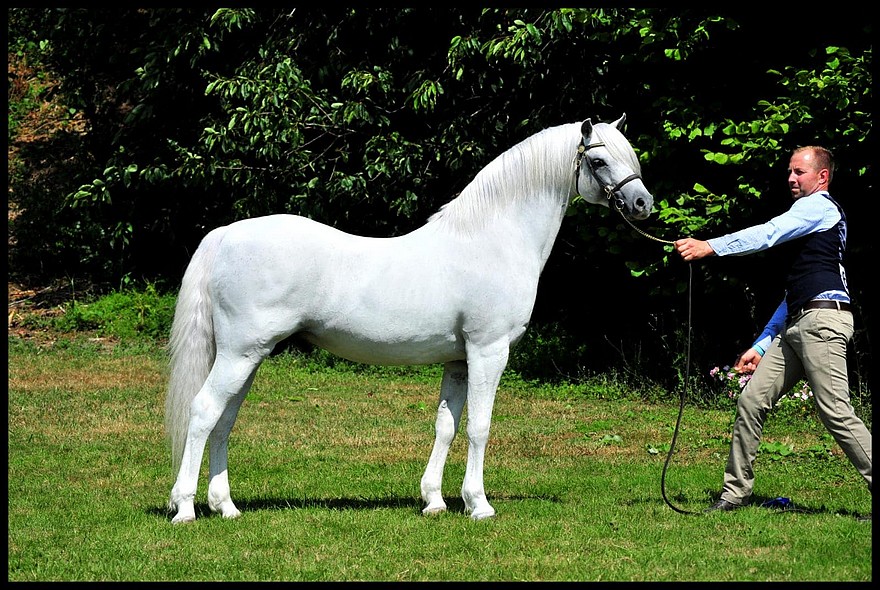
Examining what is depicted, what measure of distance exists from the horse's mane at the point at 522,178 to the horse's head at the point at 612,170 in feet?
0.15

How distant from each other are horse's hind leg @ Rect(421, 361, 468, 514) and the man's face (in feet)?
7.13

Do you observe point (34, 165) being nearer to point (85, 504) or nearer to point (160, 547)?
point (85, 504)

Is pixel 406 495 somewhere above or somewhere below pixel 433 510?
below

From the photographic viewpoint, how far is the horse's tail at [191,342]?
5793mm

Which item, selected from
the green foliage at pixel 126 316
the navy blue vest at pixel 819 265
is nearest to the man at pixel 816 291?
the navy blue vest at pixel 819 265

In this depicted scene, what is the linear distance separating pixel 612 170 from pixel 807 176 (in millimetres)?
1083

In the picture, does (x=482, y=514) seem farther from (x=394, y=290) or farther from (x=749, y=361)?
(x=749, y=361)

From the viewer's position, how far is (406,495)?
664cm

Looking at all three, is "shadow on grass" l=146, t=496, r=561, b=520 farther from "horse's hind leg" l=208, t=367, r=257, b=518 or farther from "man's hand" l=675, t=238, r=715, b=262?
"man's hand" l=675, t=238, r=715, b=262

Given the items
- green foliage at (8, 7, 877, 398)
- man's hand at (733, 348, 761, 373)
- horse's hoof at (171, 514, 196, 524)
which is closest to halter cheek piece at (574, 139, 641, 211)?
man's hand at (733, 348, 761, 373)

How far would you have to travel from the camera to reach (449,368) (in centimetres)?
616

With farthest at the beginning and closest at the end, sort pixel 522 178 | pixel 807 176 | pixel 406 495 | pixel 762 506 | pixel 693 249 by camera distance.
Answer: pixel 406 495 < pixel 762 506 < pixel 522 178 < pixel 807 176 < pixel 693 249

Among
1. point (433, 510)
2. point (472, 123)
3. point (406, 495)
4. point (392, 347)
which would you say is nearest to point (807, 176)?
point (392, 347)

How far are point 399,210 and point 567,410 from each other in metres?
3.09
